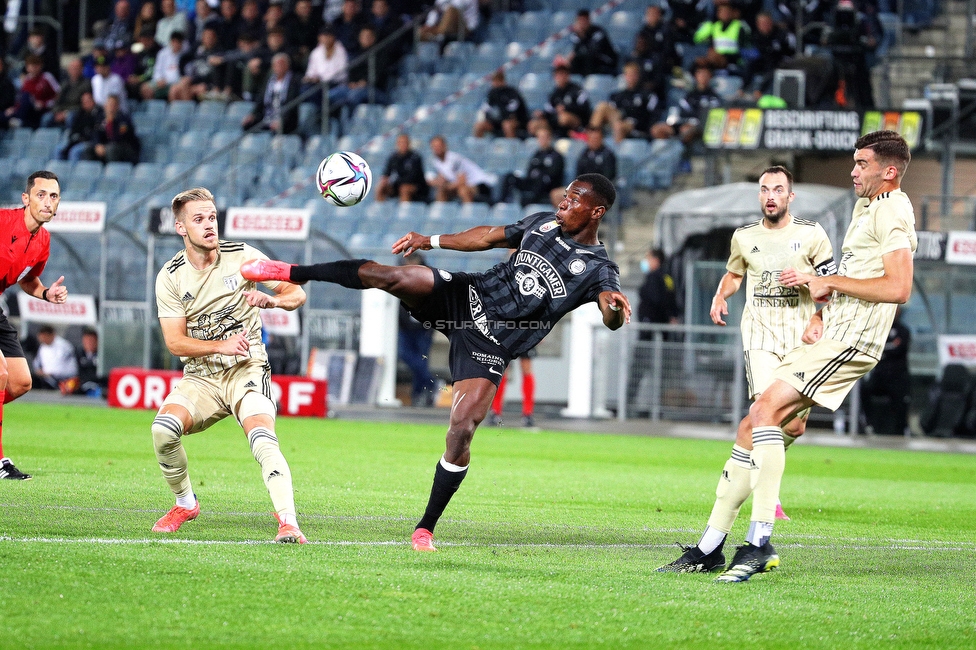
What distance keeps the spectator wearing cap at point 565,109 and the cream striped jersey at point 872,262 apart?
16.9 metres

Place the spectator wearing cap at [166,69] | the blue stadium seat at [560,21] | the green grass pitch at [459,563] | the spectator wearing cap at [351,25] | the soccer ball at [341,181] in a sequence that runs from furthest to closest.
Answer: the spectator wearing cap at [166,69], the spectator wearing cap at [351,25], the blue stadium seat at [560,21], the soccer ball at [341,181], the green grass pitch at [459,563]

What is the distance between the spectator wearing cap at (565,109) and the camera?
77.8 ft

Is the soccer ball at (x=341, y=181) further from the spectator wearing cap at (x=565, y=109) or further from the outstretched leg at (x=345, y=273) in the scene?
the spectator wearing cap at (x=565, y=109)

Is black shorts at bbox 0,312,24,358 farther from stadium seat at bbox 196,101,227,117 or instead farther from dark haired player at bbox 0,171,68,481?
stadium seat at bbox 196,101,227,117

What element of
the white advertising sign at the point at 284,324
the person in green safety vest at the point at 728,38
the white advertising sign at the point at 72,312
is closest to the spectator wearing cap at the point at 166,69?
the white advertising sign at the point at 72,312

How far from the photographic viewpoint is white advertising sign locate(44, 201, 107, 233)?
68.0ft

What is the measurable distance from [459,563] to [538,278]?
5.54 feet

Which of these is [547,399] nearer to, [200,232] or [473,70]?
[473,70]

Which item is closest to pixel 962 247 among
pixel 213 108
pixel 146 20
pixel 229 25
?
pixel 213 108

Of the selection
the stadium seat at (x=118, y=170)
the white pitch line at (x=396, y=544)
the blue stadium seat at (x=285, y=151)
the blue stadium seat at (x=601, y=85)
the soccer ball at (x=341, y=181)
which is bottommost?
the white pitch line at (x=396, y=544)

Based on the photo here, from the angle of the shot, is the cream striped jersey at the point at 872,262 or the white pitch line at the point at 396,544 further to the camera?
the cream striped jersey at the point at 872,262

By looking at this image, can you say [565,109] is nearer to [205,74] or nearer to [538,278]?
[205,74]

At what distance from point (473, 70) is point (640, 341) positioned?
9487 mm

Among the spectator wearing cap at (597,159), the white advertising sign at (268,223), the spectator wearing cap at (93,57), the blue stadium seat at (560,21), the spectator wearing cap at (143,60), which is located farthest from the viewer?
the spectator wearing cap at (93,57)
